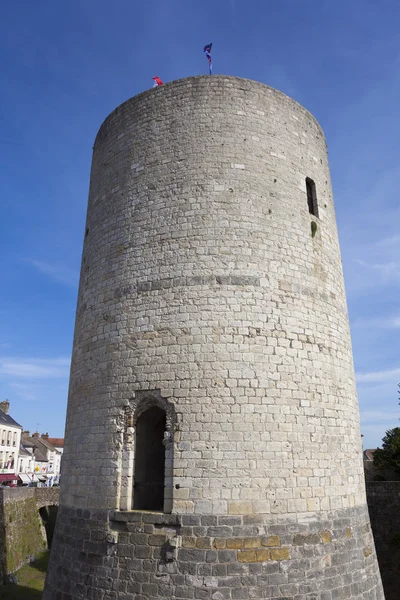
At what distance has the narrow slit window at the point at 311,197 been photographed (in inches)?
359

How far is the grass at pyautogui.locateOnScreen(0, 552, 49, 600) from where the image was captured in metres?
14.6

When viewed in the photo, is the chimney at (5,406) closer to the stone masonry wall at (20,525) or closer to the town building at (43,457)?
the town building at (43,457)

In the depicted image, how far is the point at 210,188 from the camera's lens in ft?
26.4

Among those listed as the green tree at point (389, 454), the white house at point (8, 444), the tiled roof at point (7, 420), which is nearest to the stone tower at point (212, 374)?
the green tree at point (389, 454)

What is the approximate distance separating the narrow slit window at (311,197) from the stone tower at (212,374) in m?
0.04

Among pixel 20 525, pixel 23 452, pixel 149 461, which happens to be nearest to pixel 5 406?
pixel 23 452

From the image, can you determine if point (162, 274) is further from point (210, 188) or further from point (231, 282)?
point (210, 188)

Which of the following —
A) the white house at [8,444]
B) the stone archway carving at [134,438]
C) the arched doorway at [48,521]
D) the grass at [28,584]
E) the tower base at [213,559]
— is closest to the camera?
the tower base at [213,559]

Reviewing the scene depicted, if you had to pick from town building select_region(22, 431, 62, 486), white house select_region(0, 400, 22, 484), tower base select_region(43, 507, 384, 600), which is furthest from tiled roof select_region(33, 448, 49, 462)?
tower base select_region(43, 507, 384, 600)

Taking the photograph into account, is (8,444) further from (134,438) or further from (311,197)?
(311,197)

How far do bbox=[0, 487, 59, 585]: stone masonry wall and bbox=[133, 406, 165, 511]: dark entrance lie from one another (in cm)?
1136

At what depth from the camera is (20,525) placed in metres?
20.3

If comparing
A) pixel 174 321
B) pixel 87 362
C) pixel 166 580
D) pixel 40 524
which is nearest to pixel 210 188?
pixel 174 321

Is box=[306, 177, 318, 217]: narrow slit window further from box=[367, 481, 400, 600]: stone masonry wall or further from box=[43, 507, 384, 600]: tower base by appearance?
box=[367, 481, 400, 600]: stone masonry wall
